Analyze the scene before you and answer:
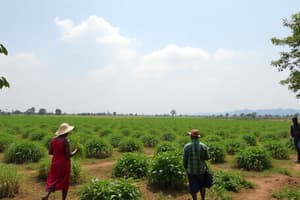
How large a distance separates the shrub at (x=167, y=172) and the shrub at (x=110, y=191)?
66.8 inches

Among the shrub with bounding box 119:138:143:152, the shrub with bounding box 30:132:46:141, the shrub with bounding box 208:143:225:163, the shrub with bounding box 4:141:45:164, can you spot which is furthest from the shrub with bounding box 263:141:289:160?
the shrub with bounding box 30:132:46:141

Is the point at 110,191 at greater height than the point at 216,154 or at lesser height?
greater

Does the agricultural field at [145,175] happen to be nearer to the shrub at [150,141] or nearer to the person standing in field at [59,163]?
the person standing in field at [59,163]

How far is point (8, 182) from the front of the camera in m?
7.35

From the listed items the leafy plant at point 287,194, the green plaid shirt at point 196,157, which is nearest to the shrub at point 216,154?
the leafy plant at point 287,194

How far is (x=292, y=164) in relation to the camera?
41.3 feet

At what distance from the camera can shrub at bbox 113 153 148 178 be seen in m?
9.21

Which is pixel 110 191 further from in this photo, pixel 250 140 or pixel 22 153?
pixel 250 140

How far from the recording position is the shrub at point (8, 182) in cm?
730

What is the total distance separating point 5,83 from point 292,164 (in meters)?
12.6

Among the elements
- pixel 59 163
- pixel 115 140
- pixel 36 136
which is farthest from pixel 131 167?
pixel 36 136

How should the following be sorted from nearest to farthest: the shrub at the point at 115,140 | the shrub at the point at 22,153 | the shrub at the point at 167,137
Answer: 1. the shrub at the point at 22,153
2. the shrub at the point at 115,140
3. the shrub at the point at 167,137

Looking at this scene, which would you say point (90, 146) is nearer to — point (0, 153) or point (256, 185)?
point (0, 153)

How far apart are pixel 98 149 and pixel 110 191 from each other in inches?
288
